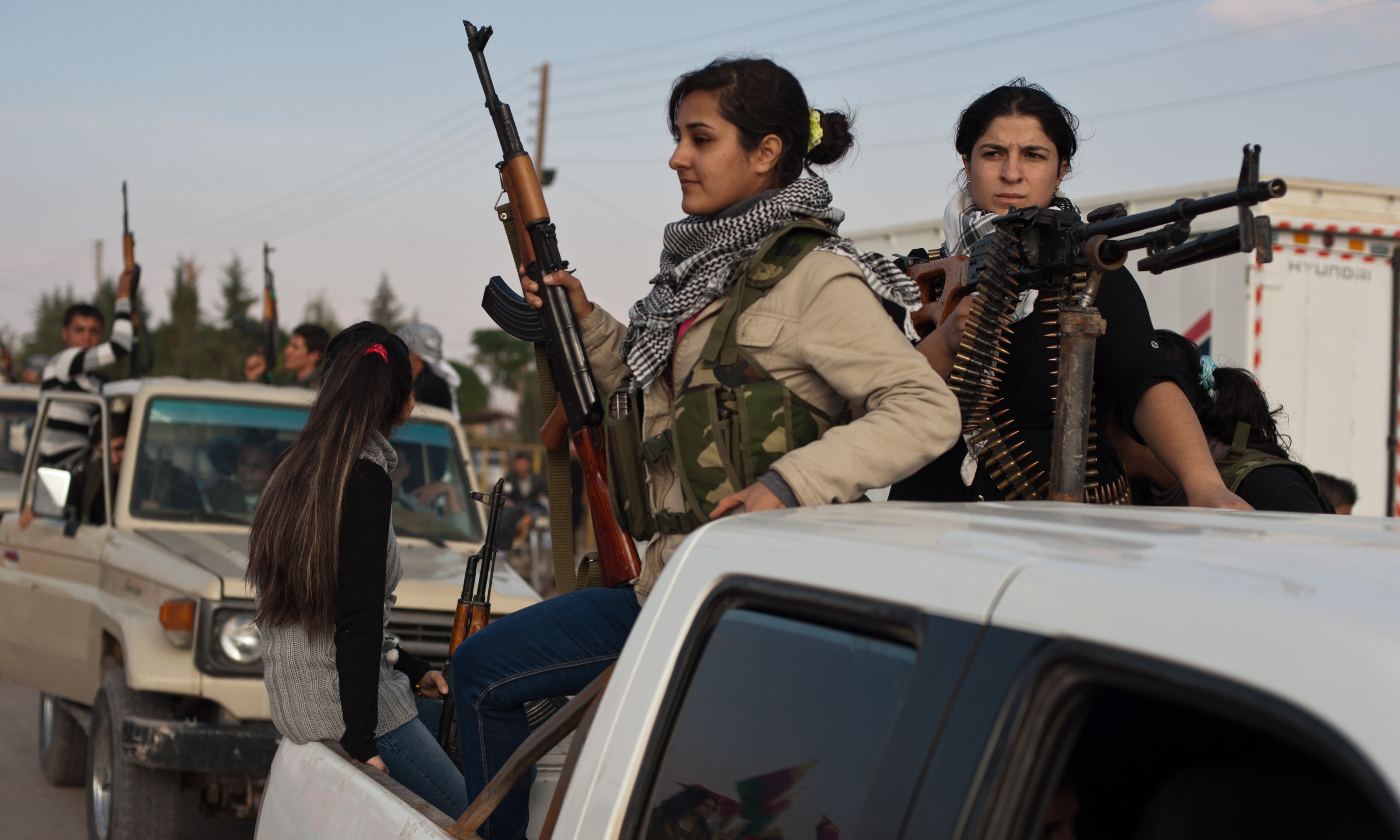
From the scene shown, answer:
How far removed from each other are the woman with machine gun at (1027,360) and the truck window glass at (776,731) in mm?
1025

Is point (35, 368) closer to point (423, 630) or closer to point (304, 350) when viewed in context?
point (304, 350)

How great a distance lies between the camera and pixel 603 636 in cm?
249

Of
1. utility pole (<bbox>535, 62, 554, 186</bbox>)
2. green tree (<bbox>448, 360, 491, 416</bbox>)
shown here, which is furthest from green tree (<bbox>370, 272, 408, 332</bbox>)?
utility pole (<bbox>535, 62, 554, 186</bbox>)

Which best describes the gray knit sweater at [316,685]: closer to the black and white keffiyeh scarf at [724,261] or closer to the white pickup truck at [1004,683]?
the black and white keffiyeh scarf at [724,261]

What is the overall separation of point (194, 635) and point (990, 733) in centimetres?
453

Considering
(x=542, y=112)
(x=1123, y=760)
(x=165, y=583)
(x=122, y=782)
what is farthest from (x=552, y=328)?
(x=542, y=112)

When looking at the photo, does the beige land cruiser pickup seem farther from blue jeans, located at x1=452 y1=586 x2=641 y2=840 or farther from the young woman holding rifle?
the young woman holding rifle

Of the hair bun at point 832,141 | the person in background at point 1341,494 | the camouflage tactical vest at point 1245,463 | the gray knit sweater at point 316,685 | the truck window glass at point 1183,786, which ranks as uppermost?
the hair bun at point 832,141

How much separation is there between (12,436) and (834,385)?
38.1 ft

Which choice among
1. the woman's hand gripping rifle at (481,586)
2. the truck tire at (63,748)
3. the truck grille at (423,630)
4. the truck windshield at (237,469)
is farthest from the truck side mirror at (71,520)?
the woman's hand gripping rifle at (481,586)

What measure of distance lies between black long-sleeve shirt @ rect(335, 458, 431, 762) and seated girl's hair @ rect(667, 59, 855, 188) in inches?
46.3

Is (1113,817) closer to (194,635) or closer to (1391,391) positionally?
(194,635)

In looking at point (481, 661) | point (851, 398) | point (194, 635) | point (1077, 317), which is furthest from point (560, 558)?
point (194, 635)

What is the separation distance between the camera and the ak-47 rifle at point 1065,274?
6.63 ft
